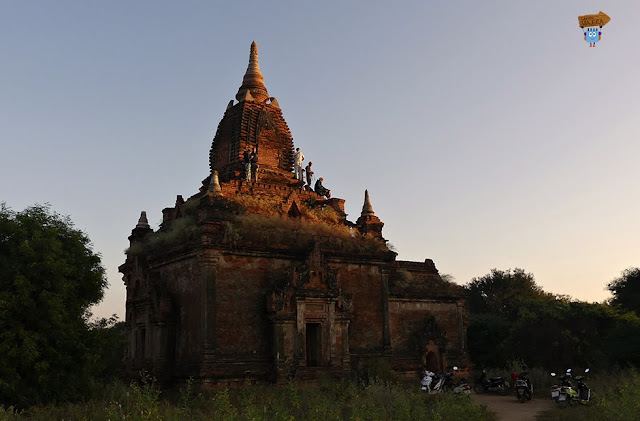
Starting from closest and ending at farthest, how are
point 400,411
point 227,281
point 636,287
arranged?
point 400,411, point 227,281, point 636,287

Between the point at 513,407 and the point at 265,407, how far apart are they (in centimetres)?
1069

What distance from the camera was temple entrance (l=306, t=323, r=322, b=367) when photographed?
877 inches

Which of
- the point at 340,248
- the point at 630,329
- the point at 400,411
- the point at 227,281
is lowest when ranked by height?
the point at 400,411

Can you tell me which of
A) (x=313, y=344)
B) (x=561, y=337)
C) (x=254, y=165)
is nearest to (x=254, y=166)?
(x=254, y=165)

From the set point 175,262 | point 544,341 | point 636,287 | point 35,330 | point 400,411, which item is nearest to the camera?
point 400,411

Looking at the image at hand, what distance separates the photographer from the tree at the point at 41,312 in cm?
1520

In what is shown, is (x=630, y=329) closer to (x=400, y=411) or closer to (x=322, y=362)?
(x=322, y=362)

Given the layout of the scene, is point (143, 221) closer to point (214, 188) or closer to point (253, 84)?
point (214, 188)

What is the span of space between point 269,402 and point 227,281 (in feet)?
22.9

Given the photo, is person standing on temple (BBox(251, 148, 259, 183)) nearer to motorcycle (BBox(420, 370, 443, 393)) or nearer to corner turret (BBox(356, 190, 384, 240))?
corner turret (BBox(356, 190, 384, 240))

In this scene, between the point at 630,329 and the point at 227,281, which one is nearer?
the point at 227,281

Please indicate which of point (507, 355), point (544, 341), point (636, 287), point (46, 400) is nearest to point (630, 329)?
point (544, 341)

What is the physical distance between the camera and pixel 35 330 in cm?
1590

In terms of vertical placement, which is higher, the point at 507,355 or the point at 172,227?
the point at 172,227
